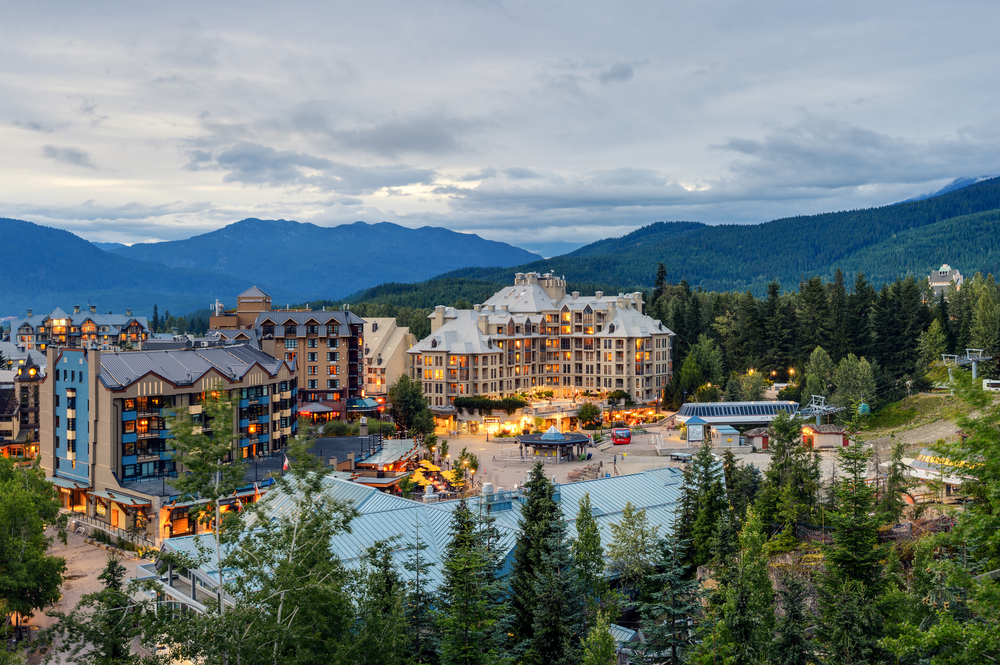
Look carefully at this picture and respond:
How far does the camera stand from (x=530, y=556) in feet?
112

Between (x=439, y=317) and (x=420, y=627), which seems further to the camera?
(x=439, y=317)

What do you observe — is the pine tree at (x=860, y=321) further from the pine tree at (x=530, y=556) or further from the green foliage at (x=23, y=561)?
the green foliage at (x=23, y=561)

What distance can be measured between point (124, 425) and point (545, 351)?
6396cm

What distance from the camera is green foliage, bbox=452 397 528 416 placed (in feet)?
336

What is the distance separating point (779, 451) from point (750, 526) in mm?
17671

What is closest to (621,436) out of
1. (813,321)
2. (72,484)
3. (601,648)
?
(813,321)

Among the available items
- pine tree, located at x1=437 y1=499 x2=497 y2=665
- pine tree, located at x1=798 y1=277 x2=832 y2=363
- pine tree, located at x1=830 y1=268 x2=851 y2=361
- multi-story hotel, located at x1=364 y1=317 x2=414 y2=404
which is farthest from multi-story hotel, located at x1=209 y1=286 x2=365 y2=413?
pine tree, located at x1=437 y1=499 x2=497 y2=665

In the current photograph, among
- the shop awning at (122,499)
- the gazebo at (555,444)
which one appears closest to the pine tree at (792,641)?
the shop awning at (122,499)

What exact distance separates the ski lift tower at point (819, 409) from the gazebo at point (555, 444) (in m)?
24.4

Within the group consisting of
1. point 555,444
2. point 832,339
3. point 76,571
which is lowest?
point 76,571

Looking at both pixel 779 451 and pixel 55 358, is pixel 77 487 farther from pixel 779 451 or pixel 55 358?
pixel 779 451

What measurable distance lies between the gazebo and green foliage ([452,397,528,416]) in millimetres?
19512

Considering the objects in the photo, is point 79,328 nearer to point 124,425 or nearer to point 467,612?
point 124,425

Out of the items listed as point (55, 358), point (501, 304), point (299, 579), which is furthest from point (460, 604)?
point (501, 304)
